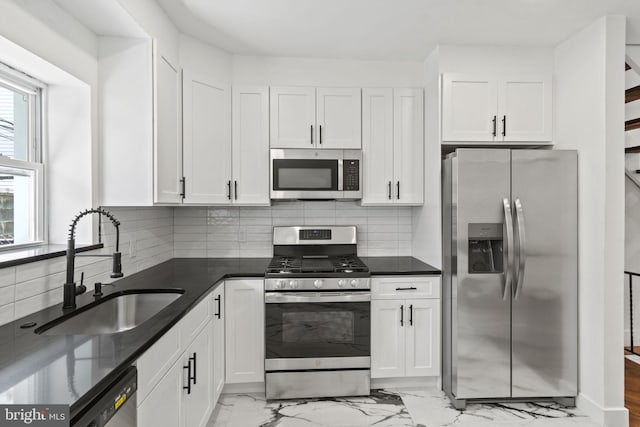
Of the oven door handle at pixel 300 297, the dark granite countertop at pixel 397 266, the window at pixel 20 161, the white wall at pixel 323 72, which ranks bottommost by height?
the oven door handle at pixel 300 297

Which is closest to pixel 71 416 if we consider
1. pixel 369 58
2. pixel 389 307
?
pixel 389 307

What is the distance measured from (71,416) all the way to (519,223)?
2.44 metres

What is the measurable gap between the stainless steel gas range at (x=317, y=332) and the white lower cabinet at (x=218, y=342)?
30 centimetres

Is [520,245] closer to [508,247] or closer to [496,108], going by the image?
[508,247]

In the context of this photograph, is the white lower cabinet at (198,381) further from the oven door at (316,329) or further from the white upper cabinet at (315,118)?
the white upper cabinet at (315,118)

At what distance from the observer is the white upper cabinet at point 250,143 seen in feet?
9.48

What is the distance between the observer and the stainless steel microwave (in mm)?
2891

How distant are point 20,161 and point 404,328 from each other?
253cm

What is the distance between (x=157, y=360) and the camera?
1400mm

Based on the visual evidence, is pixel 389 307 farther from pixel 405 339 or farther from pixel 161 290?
pixel 161 290

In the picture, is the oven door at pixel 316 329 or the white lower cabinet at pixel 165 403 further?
the oven door at pixel 316 329

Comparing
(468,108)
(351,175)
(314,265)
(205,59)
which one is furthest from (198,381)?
(468,108)

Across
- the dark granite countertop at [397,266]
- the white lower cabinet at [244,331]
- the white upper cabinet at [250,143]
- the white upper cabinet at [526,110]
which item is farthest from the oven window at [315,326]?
the white upper cabinet at [526,110]

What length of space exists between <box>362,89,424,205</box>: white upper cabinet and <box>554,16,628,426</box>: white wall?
1099mm
